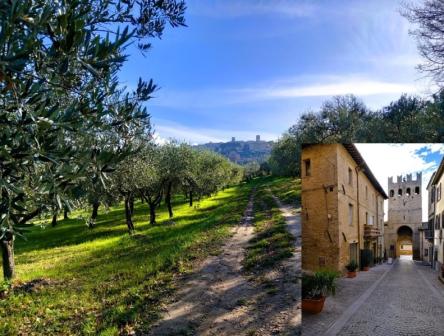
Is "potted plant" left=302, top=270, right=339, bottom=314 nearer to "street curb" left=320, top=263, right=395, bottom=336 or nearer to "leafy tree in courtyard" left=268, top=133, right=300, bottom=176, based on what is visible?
"street curb" left=320, top=263, right=395, bottom=336

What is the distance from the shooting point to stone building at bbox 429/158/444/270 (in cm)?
277

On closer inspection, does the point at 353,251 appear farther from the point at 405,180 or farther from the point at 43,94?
the point at 43,94

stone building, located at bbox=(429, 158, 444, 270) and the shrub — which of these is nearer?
stone building, located at bbox=(429, 158, 444, 270)

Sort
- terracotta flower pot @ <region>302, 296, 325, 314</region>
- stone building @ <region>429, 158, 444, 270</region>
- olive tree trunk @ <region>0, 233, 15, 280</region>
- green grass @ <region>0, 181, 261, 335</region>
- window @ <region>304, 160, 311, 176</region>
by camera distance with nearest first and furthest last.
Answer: stone building @ <region>429, 158, 444, 270</region>, terracotta flower pot @ <region>302, 296, 325, 314</region>, window @ <region>304, 160, 311, 176</region>, green grass @ <region>0, 181, 261, 335</region>, olive tree trunk @ <region>0, 233, 15, 280</region>

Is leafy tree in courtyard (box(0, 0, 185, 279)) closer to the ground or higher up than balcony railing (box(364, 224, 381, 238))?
higher up

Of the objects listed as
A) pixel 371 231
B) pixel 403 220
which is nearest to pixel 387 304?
pixel 371 231

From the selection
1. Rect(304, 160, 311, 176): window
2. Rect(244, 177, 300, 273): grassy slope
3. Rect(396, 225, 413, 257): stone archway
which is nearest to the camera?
Rect(396, 225, 413, 257): stone archway

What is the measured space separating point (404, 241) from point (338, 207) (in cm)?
57

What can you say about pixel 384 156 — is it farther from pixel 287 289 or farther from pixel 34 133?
pixel 34 133

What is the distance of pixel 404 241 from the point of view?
9.62ft

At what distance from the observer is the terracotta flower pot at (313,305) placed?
3.12 meters

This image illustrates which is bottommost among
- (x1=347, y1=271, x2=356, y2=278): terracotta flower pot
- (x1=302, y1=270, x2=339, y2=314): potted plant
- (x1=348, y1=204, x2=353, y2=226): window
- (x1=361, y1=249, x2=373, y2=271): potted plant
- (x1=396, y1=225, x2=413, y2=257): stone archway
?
(x1=302, y1=270, x2=339, y2=314): potted plant

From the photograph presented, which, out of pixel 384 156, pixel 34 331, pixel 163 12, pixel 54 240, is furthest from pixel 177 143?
pixel 384 156

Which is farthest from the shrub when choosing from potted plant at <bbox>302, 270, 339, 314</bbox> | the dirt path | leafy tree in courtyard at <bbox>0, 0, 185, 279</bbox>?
leafy tree in courtyard at <bbox>0, 0, 185, 279</bbox>
